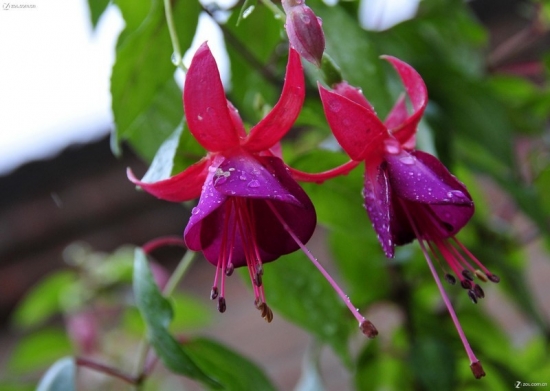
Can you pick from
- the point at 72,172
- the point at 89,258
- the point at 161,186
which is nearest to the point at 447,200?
the point at 161,186

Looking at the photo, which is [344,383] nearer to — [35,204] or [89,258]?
[89,258]

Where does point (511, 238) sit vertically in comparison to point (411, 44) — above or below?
below

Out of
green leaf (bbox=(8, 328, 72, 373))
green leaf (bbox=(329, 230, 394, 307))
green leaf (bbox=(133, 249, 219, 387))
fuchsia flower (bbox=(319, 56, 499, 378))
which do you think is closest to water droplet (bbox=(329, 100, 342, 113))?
fuchsia flower (bbox=(319, 56, 499, 378))

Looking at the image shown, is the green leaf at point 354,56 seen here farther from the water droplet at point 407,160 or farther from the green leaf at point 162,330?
the green leaf at point 162,330

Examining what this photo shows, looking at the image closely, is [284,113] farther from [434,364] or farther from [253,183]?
[434,364]

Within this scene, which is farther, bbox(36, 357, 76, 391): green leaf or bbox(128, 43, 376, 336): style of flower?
bbox(36, 357, 76, 391): green leaf

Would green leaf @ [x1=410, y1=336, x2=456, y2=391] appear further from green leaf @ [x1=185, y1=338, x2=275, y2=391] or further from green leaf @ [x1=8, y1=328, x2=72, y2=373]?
green leaf @ [x1=8, y1=328, x2=72, y2=373]

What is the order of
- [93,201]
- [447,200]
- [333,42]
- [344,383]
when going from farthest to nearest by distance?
[93,201] < [344,383] < [333,42] < [447,200]

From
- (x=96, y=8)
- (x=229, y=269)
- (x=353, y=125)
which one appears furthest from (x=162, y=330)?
(x=96, y=8)
